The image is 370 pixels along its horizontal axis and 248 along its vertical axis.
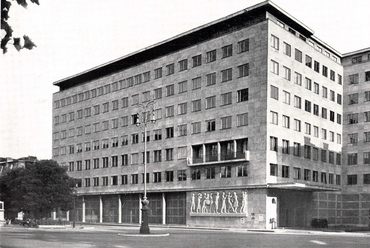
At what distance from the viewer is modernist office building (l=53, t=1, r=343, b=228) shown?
181 feet

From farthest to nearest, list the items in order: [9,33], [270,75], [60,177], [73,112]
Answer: [73,112] → [60,177] → [270,75] → [9,33]

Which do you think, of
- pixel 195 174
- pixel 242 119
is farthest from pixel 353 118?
pixel 195 174

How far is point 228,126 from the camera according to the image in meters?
58.1

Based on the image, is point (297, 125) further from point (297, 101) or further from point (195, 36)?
→ point (195, 36)

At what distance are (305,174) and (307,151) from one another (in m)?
2.83

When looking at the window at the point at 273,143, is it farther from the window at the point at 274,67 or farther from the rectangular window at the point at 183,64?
the rectangular window at the point at 183,64

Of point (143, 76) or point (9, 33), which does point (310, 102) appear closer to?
point (143, 76)

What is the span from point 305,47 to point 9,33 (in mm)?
58726

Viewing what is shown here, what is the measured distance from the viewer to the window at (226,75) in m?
58.5

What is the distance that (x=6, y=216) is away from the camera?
70.9 m

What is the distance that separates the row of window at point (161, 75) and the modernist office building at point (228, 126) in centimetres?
14

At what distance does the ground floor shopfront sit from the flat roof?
18.8m

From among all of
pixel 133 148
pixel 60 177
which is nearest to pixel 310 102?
pixel 133 148

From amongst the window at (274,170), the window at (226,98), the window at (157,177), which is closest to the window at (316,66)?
the window at (226,98)
